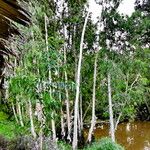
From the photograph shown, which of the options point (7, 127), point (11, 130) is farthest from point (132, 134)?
point (11, 130)

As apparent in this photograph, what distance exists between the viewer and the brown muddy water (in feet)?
61.8

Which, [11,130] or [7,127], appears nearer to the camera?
[11,130]

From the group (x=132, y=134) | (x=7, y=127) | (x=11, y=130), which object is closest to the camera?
(x=11, y=130)

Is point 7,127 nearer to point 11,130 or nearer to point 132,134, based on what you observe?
point 11,130

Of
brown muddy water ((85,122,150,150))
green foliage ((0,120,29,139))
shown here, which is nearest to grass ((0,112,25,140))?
green foliage ((0,120,29,139))

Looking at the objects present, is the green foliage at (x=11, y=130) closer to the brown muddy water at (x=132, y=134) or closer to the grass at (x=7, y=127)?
the grass at (x=7, y=127)

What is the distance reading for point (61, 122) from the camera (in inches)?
690

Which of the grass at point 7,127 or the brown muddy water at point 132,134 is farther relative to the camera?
the brown muddy water at point 132,134

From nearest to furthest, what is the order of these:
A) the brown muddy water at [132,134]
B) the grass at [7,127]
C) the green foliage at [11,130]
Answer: the green foliage at [11,130]
the grass at [7,127]
the brown muddy water at [132,134]

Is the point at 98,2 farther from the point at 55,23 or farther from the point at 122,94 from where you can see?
the point at 122,94

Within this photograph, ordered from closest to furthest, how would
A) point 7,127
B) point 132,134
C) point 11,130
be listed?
point 11,130, point 7,127, point 132,134

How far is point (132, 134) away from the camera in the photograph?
74.2 ft

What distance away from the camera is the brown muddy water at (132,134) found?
61.8 feet

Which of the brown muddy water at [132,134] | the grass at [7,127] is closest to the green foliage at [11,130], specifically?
the grass at [7,127]
